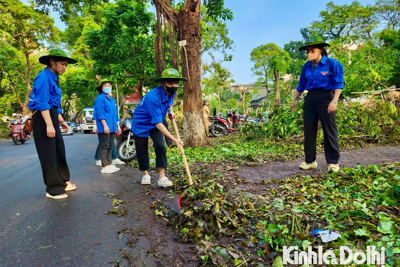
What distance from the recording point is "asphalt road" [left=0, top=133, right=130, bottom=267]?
212cm

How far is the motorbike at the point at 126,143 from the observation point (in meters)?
6.67

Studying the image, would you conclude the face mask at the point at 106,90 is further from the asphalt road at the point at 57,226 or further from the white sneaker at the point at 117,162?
the asphalt road at the point at 57,226

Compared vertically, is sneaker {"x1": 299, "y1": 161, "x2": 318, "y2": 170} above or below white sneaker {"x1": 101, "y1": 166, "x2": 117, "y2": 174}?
above

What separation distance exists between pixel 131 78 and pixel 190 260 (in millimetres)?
13452

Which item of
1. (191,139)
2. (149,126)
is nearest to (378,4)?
(191,139)

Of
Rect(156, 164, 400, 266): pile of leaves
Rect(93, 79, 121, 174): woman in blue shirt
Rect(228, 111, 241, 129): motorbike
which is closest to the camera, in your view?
Rect(156, 164, 400, 266): pile of leaves

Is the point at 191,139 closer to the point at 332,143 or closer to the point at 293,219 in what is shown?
the point at 332,143

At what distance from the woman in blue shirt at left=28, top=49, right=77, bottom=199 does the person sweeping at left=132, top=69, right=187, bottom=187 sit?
117cm

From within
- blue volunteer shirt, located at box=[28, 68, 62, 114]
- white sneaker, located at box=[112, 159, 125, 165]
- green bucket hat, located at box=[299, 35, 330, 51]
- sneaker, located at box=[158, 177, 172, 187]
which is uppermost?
green bucket hat, located at box=[299, 35, 330, 51]

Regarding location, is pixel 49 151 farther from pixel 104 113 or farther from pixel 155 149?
pixel 104 113

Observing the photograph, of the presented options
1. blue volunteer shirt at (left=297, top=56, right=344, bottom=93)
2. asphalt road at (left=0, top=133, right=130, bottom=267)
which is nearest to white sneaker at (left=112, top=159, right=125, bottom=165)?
asphalt road at (left=0, top=133, right=130, bottom=267)

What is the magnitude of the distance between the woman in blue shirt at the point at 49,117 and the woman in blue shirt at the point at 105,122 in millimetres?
1655

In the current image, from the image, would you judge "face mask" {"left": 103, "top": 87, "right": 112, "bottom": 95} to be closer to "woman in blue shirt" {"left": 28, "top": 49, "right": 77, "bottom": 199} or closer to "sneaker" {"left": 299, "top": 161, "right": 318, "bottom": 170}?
"woman in blue shirt" {"left": 28, "top": 49, "right": 77, "bottom": 199}

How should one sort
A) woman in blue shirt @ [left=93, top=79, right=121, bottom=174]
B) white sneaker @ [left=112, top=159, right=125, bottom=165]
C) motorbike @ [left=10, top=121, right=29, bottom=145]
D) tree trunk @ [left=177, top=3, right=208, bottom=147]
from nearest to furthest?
woman in blue shirt @ [left=93, top=79, right=121, bottom=174] < white sneaker @ [left=112, top=159, right=125, bottom=165] < tree trunk @ [left=177, top=3, right=208, bottom=147] < motorbike @ [left=10, top=121, right=29, bottom=145]
